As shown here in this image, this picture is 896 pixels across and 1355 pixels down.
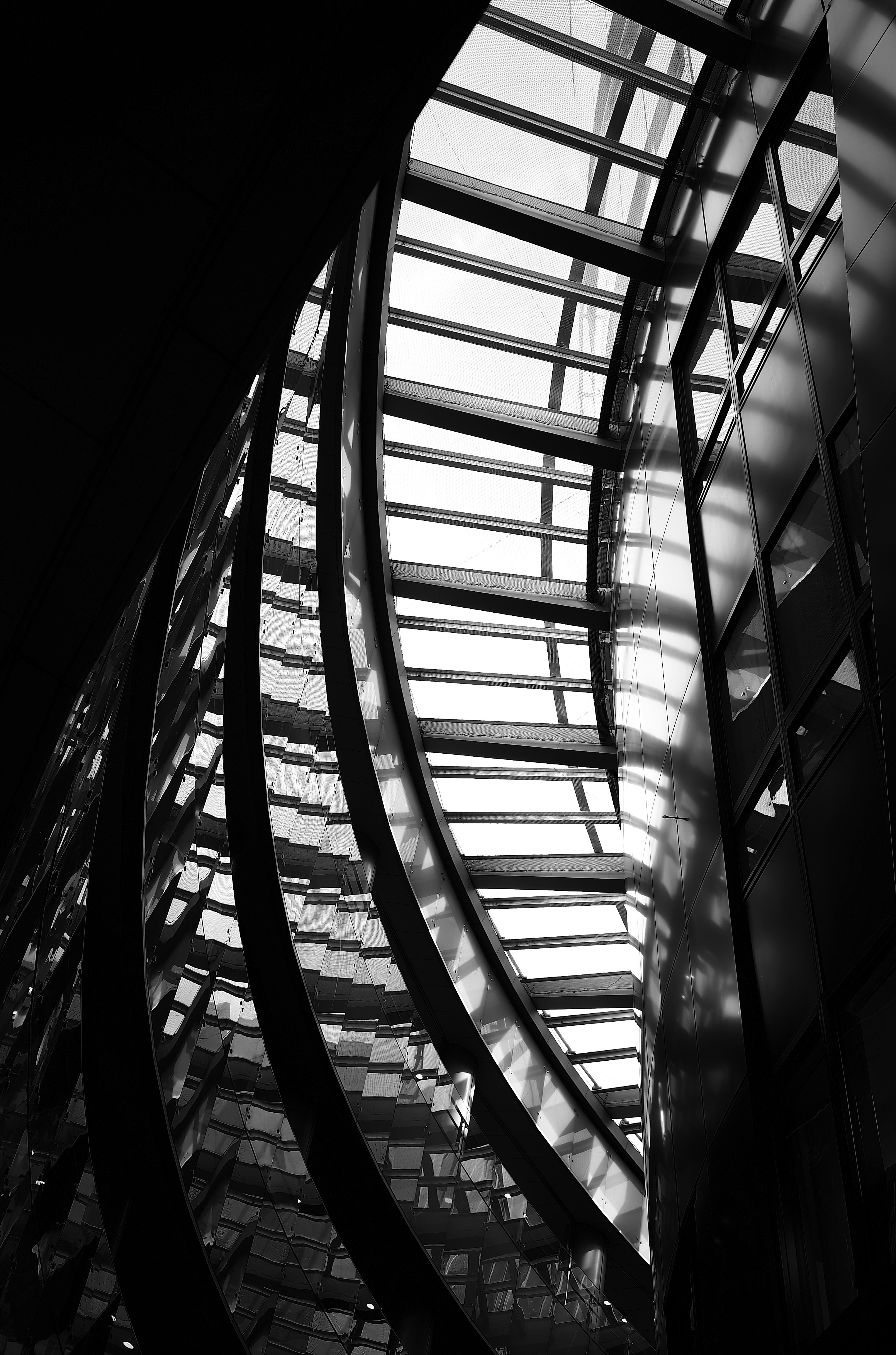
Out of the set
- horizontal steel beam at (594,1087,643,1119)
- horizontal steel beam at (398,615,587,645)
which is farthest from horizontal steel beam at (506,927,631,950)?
horizontal steel beam at (398,615,587,645)

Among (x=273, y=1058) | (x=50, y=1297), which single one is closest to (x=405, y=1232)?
(x=273, y=1058)

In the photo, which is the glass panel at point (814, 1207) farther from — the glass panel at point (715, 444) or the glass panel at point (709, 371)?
the glass panel at point (709, 371)

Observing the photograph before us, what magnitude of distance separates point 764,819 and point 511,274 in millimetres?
9923

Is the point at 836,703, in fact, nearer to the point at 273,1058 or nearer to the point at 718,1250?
the point at 718,1250

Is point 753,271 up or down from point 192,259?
up

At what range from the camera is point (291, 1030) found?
1498 centimetres

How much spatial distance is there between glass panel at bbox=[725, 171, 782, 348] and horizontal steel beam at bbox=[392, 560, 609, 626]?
796 centimetres

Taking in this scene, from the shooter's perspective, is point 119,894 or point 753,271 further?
point 119,894

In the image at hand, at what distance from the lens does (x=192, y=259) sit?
3.70 metres

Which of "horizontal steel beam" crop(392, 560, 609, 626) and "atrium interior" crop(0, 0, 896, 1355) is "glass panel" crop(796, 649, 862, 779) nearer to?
"atrium interior" crop(0, 0, 896, 1355)

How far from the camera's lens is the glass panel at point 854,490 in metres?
6.27

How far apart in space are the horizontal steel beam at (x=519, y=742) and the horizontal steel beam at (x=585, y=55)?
9.79m

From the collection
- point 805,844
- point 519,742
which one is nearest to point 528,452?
point 519,742

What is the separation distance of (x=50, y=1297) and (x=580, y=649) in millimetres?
12177
